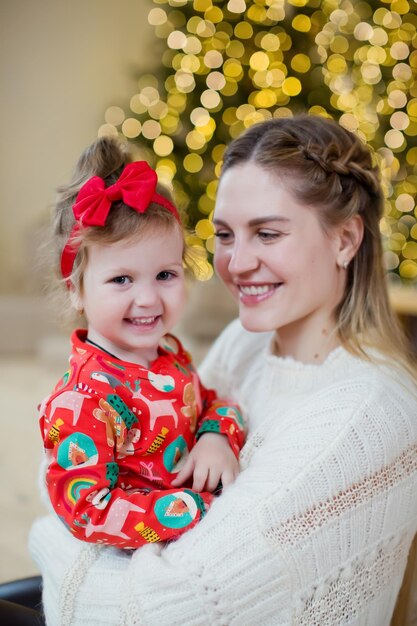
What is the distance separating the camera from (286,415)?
149 cm

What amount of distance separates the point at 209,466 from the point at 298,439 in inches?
7.3

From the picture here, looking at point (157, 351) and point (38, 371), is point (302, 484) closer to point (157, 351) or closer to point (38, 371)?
point (157, 351)

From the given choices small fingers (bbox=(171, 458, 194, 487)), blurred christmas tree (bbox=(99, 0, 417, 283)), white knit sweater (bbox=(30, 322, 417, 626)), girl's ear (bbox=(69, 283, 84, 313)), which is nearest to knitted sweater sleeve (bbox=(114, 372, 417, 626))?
white knit sweater (bbox=(30, 322, 417, 626))

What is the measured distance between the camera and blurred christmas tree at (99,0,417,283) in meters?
4.38

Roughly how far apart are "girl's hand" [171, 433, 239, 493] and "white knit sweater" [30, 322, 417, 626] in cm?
5

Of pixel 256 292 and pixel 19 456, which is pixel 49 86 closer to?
pixel 19 456

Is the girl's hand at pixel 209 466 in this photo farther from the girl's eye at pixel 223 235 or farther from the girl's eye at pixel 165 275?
the girl's eye at pixel 223 235

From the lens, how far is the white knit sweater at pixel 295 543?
4.08 feet

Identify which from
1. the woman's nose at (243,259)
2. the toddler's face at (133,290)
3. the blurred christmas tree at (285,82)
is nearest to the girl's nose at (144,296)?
the toddler's face at (133,290)

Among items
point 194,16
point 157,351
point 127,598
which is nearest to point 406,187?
point 194,16

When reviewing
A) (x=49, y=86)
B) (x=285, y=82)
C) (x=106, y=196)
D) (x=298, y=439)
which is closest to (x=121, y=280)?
(x=106, y=196)

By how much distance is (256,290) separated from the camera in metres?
1.66

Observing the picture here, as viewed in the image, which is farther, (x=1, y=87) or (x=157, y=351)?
(x=1, y=87)

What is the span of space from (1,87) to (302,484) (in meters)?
6.46
